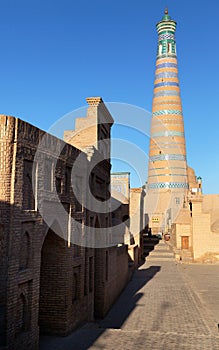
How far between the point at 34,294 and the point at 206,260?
20.1 meters

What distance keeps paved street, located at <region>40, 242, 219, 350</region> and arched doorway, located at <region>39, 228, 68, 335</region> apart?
0.51m

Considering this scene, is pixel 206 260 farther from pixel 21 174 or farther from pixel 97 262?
pixel 21 174

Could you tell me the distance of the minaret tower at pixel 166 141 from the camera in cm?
4069

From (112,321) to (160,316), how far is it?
1.48m

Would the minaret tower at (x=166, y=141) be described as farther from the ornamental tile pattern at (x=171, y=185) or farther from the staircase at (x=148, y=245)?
the staircase at (x=148, y=245)

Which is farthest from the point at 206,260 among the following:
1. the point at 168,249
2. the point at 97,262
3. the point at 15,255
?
the point at 15,255

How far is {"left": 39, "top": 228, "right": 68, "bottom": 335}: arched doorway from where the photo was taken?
822 centimetres

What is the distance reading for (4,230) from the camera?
19.2ft

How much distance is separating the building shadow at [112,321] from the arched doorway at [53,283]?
0.46 m

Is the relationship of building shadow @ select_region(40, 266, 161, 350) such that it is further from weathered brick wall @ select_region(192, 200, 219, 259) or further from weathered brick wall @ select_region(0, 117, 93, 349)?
weathered brick wall @ select_region(192, 200, 219, 259)

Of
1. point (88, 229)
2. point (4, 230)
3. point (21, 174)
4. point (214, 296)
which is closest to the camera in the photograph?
point (4, 230)

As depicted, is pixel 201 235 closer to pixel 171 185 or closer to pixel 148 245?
pixel 148 245

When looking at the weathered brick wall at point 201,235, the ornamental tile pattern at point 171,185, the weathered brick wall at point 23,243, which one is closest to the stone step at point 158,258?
the weathered brick wall at point 201,235

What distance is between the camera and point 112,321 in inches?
442
